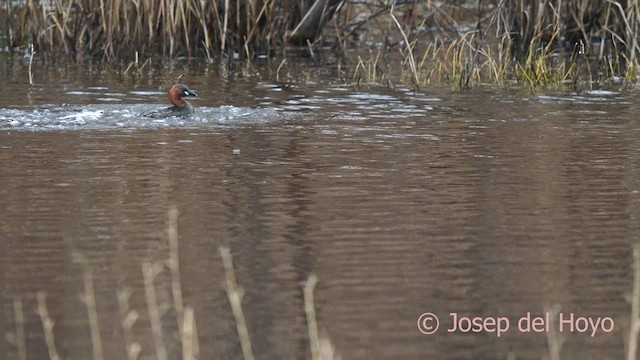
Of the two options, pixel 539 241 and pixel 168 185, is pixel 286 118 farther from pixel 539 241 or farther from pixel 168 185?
pixel 539 241

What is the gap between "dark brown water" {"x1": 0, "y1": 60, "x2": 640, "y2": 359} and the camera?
19.8ft

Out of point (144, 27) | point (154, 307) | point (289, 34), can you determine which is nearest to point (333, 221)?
point (154, 307)

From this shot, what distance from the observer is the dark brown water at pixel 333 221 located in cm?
603

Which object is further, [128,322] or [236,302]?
[128,322]

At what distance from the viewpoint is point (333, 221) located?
26.4 ft

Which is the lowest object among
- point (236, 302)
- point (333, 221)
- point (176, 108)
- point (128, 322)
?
point (176, 108)

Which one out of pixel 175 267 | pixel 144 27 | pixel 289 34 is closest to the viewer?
pixel 175 267

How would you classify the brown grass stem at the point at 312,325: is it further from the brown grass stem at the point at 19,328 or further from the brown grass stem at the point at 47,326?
the brown grass stem at the point at 19,328

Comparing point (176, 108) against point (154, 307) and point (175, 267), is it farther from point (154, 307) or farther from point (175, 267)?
point (154, 307)

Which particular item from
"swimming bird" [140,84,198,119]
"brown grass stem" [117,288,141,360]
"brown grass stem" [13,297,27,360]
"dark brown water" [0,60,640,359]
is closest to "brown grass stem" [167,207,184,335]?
"dark brown water" [0,60,640,359]

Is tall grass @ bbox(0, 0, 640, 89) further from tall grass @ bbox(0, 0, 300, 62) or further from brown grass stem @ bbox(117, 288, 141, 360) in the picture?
brown grass stem @ bbox(117, 288, 141, 360)

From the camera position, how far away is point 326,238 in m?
7.58

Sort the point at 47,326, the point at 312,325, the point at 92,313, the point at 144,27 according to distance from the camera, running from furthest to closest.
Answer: the point at 144,27
the point at 92,313
the point at 47,326
the point at 312,325

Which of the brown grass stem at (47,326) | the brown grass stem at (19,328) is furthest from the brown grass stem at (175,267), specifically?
the brown grass stem at (19,328)
